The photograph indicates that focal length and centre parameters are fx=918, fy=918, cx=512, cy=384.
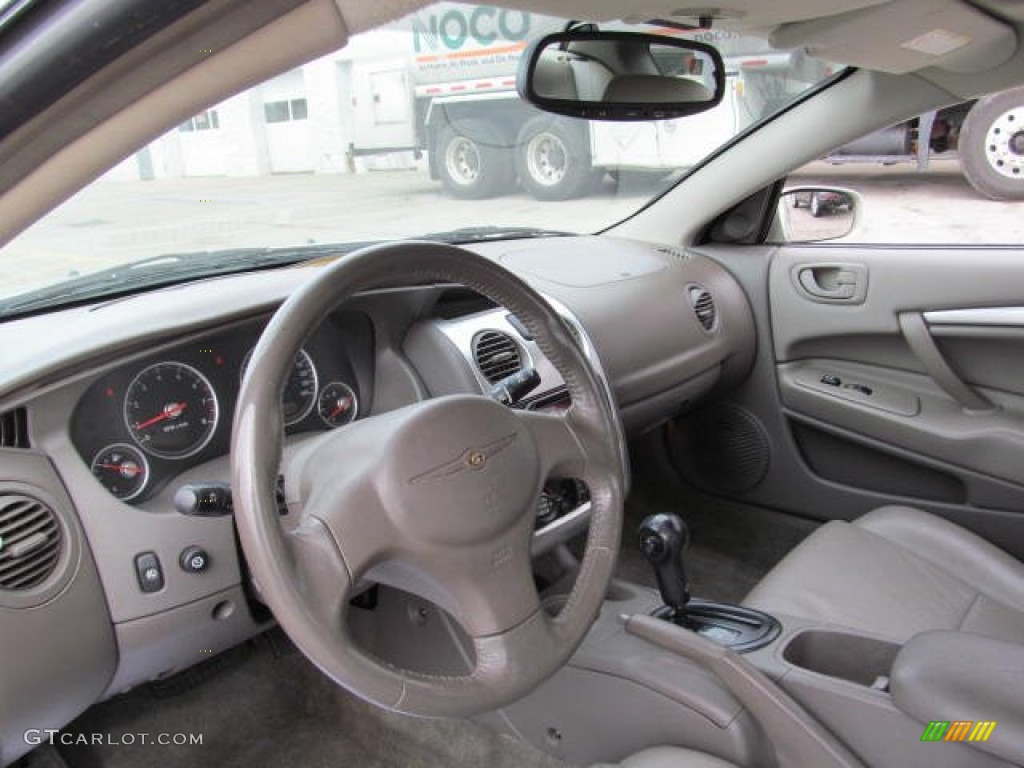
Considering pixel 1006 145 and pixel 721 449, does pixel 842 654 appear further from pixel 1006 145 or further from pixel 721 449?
pixel 1006 145

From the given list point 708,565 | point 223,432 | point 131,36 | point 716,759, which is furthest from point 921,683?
point 708,565

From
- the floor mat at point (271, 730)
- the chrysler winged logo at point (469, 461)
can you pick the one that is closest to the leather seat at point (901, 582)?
the floor mat at point (271, 730)

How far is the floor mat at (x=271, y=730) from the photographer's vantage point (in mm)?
2197

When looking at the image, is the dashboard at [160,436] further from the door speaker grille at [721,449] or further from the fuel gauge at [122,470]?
the door speaker grille at [721,449]

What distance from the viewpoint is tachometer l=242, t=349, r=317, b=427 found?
6.21 ft

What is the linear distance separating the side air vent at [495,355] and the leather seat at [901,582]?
725 millimetres

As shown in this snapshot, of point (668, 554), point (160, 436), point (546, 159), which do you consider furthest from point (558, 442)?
point (546, 159)

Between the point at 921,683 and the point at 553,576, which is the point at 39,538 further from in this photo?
the point at 921,683

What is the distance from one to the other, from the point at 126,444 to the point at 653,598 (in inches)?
42.0

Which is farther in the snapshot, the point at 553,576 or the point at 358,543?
the point at 553,576

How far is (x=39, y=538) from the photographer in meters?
1.51

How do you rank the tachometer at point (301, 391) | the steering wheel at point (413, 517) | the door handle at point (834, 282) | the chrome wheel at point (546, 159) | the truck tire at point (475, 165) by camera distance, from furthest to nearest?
the chrome wheel at point (546, 159) → the truck tire at point (475, 165) → the door handle at point (834, 282) → the tachometer at point (301, 391) → the steering wheel at point (413, 517)

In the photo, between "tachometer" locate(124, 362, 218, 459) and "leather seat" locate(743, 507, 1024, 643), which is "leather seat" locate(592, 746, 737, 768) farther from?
"tachometer" locate(124, 362, 218, 459)

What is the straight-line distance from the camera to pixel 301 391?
75.0 inches
